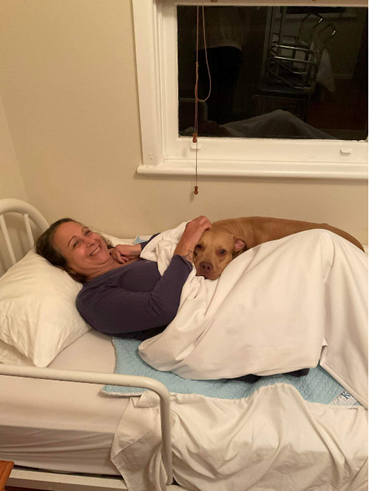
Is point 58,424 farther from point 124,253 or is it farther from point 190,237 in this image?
point 190,237

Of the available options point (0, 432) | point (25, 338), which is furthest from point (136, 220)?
point (0, 432)

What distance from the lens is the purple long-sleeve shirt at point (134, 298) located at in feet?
4.20

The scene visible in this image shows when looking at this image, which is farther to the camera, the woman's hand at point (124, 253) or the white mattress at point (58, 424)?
the woman's hand at point (124, 253)

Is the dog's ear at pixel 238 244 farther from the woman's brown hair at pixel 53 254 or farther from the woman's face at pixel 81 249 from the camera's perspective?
the woman's brown hair at pixel 53 254

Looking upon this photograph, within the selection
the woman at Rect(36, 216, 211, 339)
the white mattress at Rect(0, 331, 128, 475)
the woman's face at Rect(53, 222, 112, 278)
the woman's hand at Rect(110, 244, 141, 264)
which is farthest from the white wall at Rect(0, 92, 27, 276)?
the white mattress at Rect(0, 331, 128, 475)

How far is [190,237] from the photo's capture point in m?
1.50

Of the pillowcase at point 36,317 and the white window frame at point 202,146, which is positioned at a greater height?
the white window frame at point 202,146

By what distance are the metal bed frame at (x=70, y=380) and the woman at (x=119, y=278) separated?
11.7 inches

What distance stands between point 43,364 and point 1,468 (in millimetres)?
390

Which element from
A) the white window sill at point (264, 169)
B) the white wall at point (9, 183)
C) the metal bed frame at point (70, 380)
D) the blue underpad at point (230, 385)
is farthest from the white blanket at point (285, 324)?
the white wall at point (9, 183)

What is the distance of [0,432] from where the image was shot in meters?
1.16

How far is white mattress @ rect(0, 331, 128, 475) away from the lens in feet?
3.71

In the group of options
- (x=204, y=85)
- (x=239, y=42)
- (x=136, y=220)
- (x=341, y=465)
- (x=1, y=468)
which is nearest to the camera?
(x=1, y=468)

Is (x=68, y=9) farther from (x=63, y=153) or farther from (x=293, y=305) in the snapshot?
(x=293, y=305)
